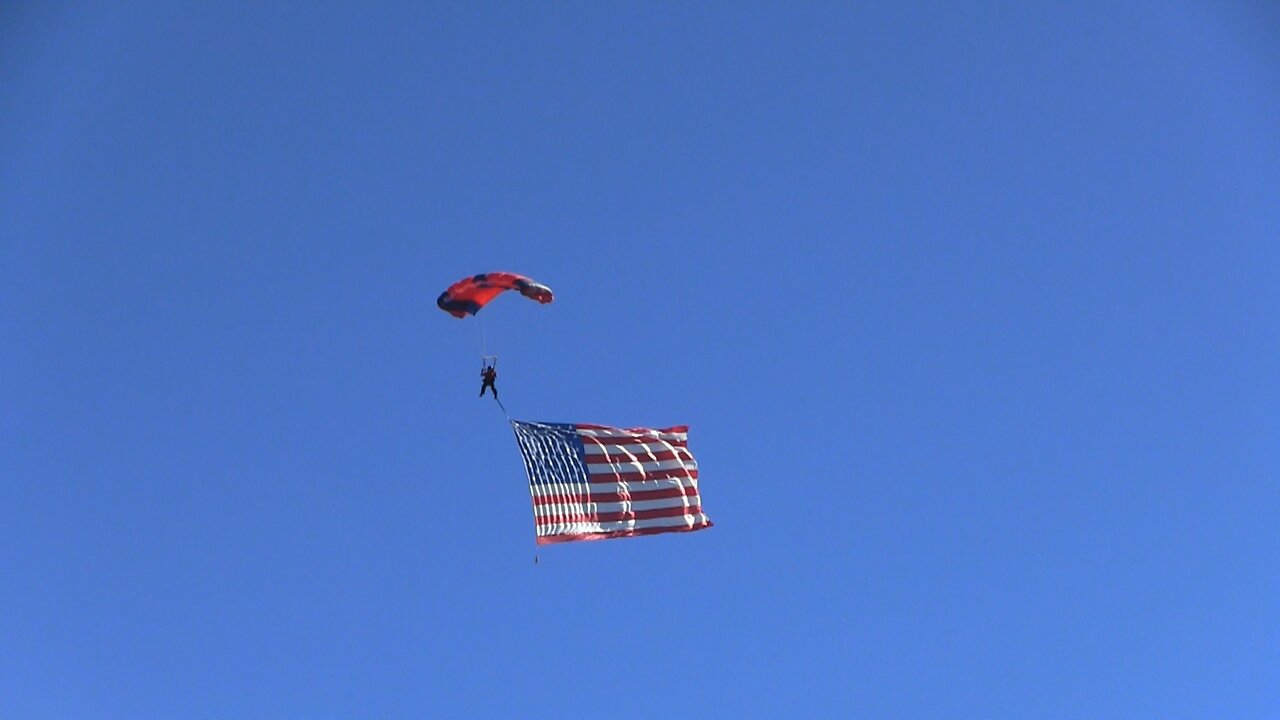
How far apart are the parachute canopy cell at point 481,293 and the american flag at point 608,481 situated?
3.30 metres

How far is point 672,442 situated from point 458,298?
299 inches

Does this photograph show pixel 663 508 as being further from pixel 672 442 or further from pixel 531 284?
pixel 531 284

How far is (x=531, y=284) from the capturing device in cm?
3922

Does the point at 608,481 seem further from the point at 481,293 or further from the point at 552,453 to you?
the point at 481,293

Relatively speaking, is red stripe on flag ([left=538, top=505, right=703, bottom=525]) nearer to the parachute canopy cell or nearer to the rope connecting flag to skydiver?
the rope connecting flag to skydiver

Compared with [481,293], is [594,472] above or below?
below

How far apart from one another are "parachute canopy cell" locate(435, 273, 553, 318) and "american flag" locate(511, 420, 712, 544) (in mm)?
3300

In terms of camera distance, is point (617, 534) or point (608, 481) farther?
point (608, 481)

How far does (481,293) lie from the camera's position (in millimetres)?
39219

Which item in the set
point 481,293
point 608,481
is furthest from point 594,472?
point 481,293

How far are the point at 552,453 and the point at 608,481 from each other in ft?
6.72

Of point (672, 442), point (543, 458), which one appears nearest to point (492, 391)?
point (543, 458)

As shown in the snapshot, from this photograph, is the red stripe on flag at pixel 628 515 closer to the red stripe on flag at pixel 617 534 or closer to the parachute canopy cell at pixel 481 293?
the red stripe on flag at pixel 617 534

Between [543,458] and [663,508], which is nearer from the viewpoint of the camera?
[543,458]
